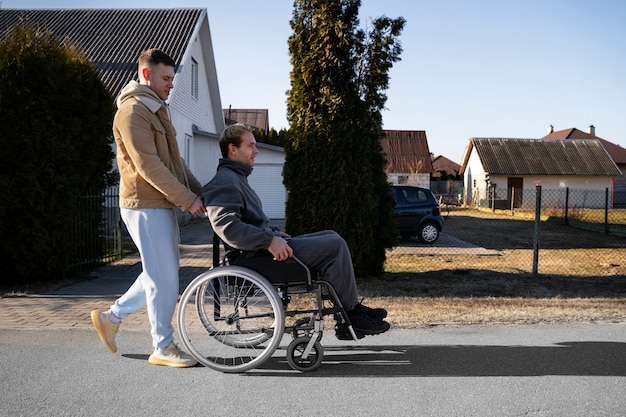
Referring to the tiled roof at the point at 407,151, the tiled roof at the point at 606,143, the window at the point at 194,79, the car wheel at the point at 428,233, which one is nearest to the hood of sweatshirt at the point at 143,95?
the car wheel at the point at 428,233

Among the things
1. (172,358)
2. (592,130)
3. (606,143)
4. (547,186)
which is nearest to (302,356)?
(172,358)

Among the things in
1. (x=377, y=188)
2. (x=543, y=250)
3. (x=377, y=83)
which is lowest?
(x=543, y=250)

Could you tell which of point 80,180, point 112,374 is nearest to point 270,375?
point 112,374

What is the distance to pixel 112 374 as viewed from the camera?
3836 mm

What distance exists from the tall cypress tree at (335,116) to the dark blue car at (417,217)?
7354mm

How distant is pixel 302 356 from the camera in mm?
3854

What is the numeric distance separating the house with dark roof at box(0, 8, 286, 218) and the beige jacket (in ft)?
48.5

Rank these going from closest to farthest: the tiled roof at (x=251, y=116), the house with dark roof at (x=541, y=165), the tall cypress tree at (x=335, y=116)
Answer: the tall cypress tree at (x=335, y=116)
the house with dark roof at (x=541, y=165)
the tiled roof at (x=251, y=116)

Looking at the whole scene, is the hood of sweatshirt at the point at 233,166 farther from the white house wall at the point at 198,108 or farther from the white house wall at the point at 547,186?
the white house wall at the point at 547,186

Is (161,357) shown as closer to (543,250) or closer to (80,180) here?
(80,180)

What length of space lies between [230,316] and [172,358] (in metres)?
0.48

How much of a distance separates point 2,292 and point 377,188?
5.04m

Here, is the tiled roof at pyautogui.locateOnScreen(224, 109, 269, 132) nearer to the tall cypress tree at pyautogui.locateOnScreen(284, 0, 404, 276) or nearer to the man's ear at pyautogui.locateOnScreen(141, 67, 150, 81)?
the tall cypress tree at pyautogui.locateOnScreen(284, 0, 404, 276)

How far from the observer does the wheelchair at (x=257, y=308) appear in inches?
150
